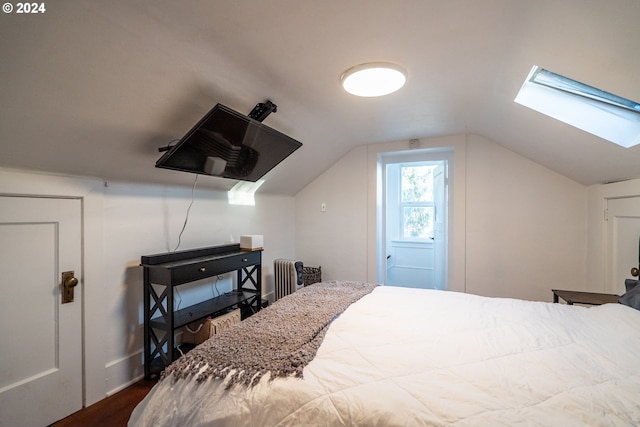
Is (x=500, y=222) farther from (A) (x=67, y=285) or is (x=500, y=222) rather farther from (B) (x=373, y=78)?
(A) (x=67, y=285)

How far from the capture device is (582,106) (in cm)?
177

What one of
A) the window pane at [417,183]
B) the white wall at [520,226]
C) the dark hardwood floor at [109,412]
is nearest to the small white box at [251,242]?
the dark hardwood floor at [109,412]

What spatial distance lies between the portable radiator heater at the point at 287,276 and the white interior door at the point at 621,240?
2874mm

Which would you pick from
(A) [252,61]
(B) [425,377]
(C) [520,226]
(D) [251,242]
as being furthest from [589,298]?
(A) [252,61]

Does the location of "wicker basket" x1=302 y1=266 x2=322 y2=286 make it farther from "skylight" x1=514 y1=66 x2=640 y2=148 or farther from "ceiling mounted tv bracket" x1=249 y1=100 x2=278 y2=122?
"skylight" x1=514 y1=66 x2=640 y2=148

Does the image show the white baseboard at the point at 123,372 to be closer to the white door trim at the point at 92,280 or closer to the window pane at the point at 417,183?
the white door trim at the point at 92,280

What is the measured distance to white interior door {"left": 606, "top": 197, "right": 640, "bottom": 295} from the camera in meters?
1.88

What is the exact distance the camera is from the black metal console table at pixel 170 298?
71.5 inches

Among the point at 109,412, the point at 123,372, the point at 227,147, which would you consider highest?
the point at 227,147

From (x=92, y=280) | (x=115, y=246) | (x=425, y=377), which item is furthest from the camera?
(x=115, y=246)

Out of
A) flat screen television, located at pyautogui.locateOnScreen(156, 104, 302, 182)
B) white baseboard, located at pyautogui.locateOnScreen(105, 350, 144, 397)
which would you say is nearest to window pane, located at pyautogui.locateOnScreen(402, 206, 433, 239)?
flat screen television, located at pyautogui.locateOnScreen(156, 104, 302, 182)

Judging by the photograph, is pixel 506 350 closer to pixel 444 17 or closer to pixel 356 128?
pixel 444 17

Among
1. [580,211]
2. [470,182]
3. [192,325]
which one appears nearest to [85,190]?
[192,325]

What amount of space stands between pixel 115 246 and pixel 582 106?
3.43 metres
